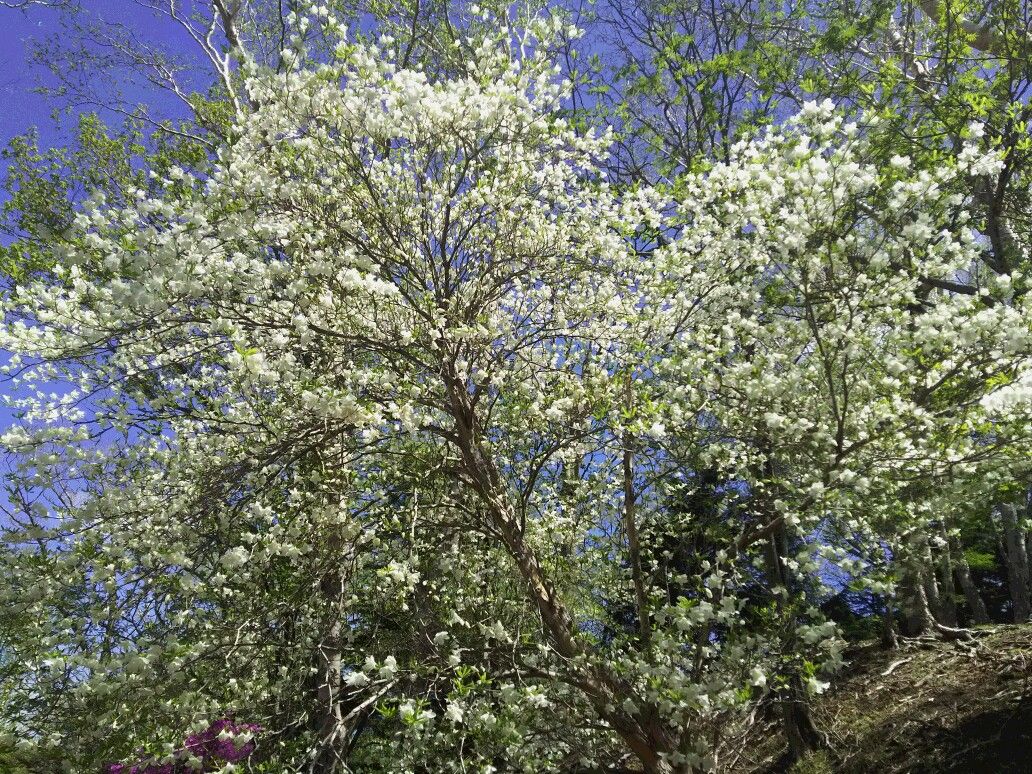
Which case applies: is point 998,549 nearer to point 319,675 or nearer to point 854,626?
point 854,626

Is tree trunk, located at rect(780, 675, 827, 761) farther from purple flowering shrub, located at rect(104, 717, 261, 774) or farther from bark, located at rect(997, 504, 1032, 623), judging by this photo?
purple flowering shrub, located at rect(104, 717, 261, 774)

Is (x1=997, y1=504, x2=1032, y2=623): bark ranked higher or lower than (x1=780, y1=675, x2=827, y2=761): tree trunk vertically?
higher

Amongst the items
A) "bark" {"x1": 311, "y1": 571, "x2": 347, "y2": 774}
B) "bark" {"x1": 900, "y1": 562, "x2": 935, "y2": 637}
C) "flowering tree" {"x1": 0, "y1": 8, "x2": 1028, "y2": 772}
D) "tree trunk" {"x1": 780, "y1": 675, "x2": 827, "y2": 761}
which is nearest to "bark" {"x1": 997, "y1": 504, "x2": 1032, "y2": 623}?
"bark" {"x1": 900, "y1": 562, "x2": 935, "y2": 637}

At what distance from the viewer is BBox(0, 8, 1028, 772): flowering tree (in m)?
4.44

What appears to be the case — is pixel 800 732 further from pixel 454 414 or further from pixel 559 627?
pixel 454 414

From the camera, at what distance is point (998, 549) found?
45.6ft

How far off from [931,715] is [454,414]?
241 inches

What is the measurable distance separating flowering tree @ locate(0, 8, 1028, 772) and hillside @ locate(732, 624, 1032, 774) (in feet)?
7.80

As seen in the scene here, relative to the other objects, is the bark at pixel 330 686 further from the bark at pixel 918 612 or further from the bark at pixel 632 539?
the bark at pixel 918 612

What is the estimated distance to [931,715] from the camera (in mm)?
7496

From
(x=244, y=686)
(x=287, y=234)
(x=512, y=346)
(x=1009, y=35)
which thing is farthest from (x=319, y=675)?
(x=1009, y=35)

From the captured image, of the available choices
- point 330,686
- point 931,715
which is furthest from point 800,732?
point 330,686

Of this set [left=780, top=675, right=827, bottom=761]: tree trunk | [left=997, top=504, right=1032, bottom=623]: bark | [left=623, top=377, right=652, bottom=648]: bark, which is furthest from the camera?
[left=997, top=504, right=1032, bottom=623]: bark

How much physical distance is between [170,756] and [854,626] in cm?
1095
